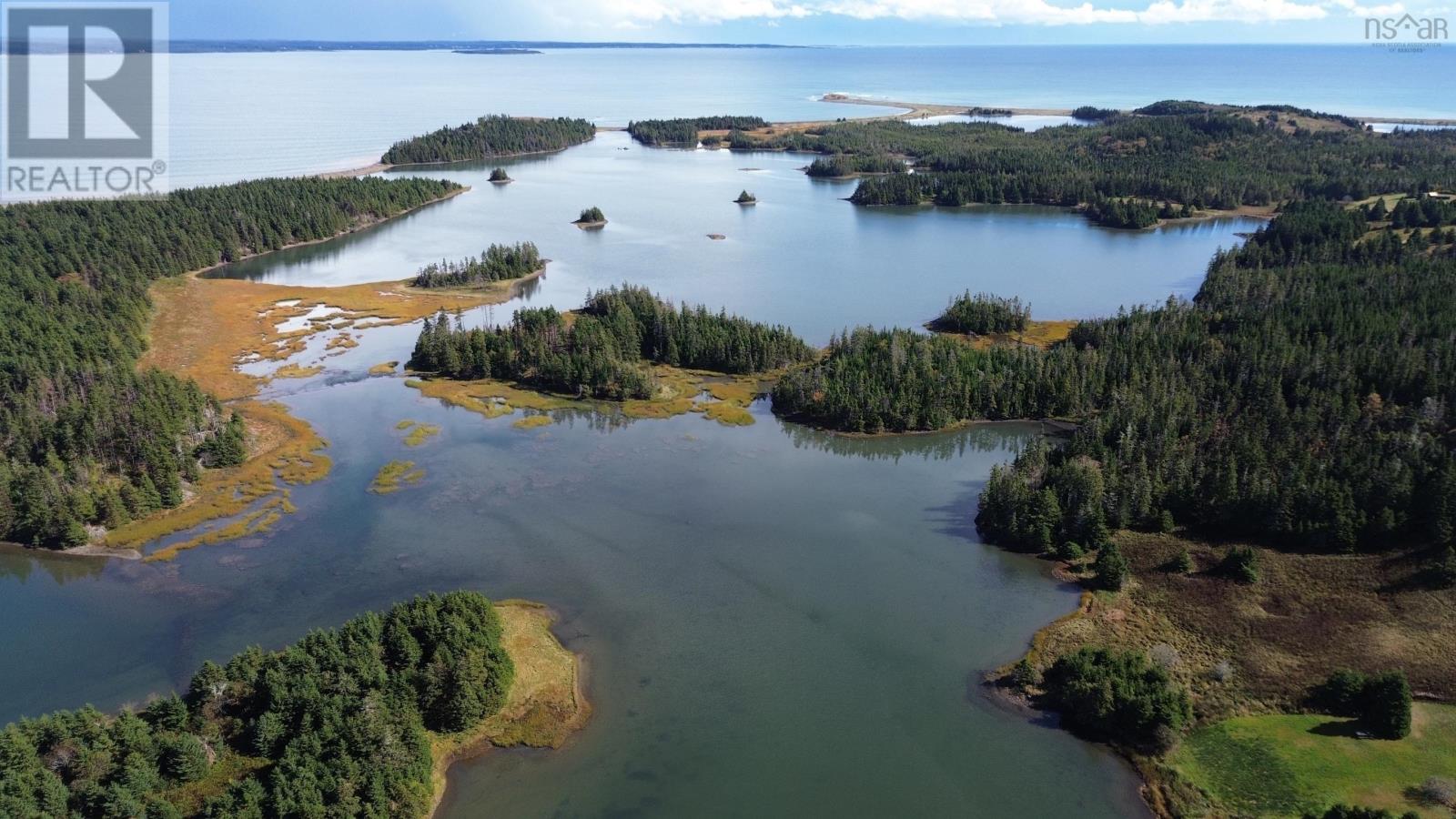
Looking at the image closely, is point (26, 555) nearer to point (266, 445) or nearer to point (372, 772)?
point (266, 445)

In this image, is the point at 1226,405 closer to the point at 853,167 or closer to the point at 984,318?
the point at 984,318

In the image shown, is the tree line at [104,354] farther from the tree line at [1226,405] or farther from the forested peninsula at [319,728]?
the tree line at [1226,405]

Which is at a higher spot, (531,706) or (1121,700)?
(1121,700)

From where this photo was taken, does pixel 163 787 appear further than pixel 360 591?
No

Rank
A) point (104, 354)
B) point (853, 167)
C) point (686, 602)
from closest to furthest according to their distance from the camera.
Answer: point (686, 602) < point (104, 354) < point (853, 167)

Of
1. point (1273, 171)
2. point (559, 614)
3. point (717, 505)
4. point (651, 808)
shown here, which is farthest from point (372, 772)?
point (1273, 171)

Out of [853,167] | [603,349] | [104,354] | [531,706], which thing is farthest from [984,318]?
[853,167]

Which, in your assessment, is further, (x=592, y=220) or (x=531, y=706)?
(x=592, y=220)
